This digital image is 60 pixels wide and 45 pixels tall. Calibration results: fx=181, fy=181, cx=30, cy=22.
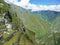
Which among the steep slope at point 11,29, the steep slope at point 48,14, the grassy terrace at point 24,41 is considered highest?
the steep slope at point 48,14

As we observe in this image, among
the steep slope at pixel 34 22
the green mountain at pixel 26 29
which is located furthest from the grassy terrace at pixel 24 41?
the steep slope at pixel 34 22

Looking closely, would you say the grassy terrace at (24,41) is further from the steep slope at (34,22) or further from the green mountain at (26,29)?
the steep slope at (34,22)

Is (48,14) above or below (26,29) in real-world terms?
above

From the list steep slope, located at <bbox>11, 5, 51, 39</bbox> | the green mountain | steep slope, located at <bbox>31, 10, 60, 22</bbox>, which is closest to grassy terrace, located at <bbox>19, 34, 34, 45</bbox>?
the green mountain

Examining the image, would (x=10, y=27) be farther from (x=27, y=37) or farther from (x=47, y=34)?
(x=47, y=34)

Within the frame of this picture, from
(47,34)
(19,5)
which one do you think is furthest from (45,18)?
(19,5)

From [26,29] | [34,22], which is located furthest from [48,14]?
[26,29]

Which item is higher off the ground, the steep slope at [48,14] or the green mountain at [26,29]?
the steep slope at [48,14]

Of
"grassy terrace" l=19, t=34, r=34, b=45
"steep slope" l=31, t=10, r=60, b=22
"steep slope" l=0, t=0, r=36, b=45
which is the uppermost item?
"steep slope" l=31, t=10, r=60, b=22

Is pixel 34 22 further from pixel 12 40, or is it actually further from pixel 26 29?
pixel 12 40

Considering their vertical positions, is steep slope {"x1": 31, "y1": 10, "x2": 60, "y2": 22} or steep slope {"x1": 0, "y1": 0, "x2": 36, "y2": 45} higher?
steep slope {"x1": 31, "y1": 10, "x2": 60, "y2": 22}

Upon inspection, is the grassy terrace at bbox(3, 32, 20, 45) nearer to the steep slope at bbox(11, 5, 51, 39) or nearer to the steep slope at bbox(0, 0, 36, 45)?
the steep slope at bbox(0, 0, 36, 45)
